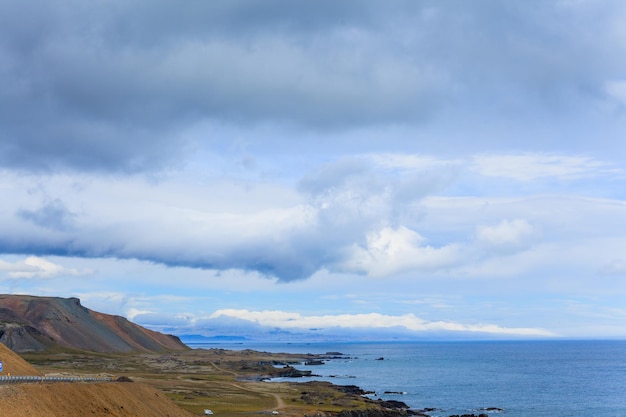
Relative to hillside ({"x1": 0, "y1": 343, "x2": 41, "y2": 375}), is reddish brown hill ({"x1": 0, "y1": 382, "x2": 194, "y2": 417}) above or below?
below

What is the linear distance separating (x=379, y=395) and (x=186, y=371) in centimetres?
6126

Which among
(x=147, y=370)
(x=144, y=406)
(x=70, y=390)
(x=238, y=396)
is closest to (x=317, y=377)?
(x=147, y=370)

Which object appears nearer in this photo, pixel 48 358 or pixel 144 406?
pixel 144 406

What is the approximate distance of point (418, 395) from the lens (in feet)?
507

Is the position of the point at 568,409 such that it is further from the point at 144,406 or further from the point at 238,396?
the point at 144,406

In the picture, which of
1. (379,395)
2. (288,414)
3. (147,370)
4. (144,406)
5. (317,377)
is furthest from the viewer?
(317,377)

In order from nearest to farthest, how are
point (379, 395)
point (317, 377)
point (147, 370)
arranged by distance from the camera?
point (379, 395) < point (147, 370) < point (317, 377)

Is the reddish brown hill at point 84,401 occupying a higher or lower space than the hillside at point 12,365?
lower

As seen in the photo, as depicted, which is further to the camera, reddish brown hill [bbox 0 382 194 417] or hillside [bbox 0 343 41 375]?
hillside [bbox 0 343 41 375]

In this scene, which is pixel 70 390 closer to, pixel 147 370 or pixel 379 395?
pixel 379 395

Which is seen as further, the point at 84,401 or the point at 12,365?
the point at 12,365

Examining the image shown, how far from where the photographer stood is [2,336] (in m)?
198

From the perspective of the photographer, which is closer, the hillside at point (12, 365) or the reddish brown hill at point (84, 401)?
the reddish brown hill at point (84, 401)

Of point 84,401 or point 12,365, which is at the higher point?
point 12,365
